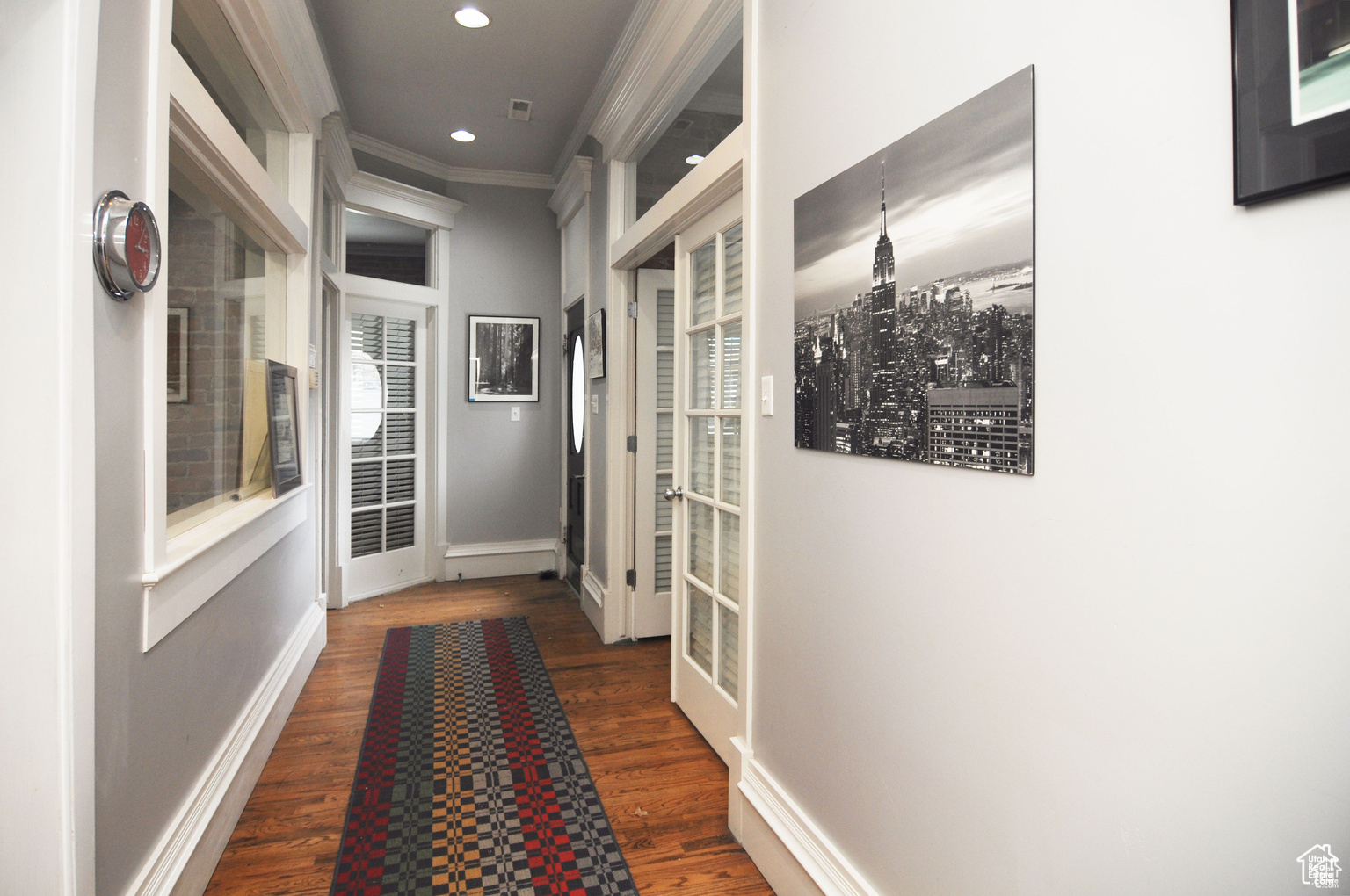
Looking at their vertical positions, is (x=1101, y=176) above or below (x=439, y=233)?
below

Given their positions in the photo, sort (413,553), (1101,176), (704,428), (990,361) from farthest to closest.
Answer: (413,553), (704,428), (990,361), (1101,176)

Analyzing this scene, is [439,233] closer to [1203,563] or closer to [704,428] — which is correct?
[704,428]

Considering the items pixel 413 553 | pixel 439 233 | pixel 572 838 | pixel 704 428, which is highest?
pixel 439 233

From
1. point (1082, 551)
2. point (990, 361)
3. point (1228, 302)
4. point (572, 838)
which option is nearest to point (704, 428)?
point (572, 838)

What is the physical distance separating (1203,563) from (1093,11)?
2.30 ft

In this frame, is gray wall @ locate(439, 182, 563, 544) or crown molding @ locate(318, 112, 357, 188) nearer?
crown molding @ locate(318, 112, 357, 188)

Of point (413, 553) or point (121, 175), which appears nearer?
point (121, 175)

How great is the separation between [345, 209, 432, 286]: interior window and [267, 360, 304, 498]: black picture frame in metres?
1.68

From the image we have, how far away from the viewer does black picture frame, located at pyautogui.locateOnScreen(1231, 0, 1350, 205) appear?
644 millimetres

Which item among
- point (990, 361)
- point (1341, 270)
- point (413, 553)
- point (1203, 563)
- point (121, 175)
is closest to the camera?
point (1341, 270)

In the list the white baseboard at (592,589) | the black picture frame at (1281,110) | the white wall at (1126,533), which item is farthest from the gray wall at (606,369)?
the black picture frame at (1281,110)

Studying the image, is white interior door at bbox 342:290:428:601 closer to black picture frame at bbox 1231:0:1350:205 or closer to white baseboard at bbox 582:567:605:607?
white baseboard at bbox 582:567:605:607

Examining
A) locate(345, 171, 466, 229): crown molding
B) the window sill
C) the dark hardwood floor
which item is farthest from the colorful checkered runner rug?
locate(345, 171, 466, 229): crown molding

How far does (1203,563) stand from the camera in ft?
2.54
